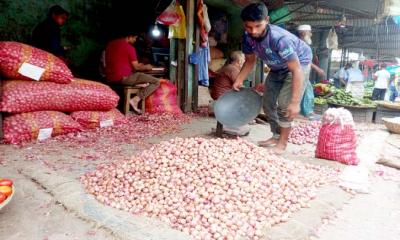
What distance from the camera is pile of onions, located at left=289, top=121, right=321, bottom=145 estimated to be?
464 cm

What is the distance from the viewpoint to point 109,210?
7.54 feet

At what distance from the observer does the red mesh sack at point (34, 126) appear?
3.87m

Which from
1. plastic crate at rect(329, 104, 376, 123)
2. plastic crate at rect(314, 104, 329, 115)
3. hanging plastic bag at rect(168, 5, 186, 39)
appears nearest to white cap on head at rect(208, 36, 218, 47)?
hanging plastic bag at rect(168, 5, 186, 39)

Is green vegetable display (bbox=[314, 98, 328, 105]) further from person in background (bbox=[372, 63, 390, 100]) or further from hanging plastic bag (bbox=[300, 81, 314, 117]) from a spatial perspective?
person in background (bbox=[372, 63, 390, 100])

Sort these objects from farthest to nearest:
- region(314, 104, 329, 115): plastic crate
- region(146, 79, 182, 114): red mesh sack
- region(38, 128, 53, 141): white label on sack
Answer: region(314, 104, 329, 115): plastic crate → region(146, 79, 182, 114): red mesh sack → region(38, 128, 53, 141): white label on sack

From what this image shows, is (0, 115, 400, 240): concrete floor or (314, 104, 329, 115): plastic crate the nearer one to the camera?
(0, 115, 400, 240): concrete floor

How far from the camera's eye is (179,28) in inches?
244

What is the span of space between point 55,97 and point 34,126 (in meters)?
0.45

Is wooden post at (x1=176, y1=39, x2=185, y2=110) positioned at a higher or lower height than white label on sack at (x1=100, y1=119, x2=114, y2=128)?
higher

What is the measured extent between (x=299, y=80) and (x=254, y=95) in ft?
2.41

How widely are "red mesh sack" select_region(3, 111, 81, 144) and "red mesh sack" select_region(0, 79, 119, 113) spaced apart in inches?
3.3

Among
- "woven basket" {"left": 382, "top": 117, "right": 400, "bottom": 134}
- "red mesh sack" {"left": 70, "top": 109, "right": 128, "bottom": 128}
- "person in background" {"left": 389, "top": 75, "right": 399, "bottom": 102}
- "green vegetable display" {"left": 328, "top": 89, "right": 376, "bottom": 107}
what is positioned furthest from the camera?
"person in background" {"left": 389, "top": 75, "right": 399, "bottom": 102}

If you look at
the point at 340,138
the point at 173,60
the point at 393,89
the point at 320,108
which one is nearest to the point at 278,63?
the point at 340,138

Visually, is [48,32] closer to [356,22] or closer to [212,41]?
[212,41]
